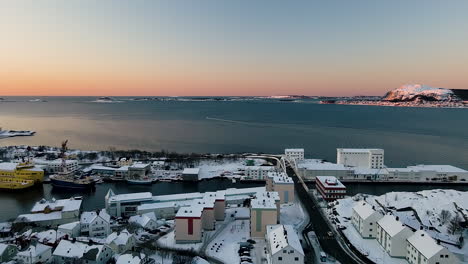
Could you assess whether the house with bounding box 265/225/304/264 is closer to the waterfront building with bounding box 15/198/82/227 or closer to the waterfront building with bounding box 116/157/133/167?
the waterfront building with bounding box 15/198/82/227

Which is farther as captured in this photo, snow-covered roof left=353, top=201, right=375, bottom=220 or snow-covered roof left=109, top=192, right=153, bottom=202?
snow-covered roof left=109, top=192, right=153, bottom=202

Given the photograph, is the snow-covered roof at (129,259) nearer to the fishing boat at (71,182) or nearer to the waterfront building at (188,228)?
the waterfront building at (188,228)

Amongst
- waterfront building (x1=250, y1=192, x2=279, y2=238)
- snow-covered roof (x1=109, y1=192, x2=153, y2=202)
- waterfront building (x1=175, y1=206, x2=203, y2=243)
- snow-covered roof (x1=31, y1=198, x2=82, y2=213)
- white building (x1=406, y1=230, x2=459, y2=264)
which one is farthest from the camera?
snow-covered roof (x1=109, y1=192, x2=153, y2=202)

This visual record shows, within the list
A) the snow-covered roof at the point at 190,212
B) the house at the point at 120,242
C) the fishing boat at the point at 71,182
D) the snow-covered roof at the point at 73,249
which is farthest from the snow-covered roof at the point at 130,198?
the fishing boat at the point at 71,182

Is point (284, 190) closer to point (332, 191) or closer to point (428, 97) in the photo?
point (332, 191)

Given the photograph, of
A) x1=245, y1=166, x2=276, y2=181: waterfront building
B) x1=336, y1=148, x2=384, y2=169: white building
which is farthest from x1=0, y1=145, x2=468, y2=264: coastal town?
x1=245, y1=166, x2=276, y2=181: waterfront building

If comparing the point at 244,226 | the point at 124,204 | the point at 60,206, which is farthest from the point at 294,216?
the point at 60,206

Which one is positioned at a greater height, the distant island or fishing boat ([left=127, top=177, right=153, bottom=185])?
the distant island

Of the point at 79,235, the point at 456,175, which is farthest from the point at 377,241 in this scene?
the point at 456,175
